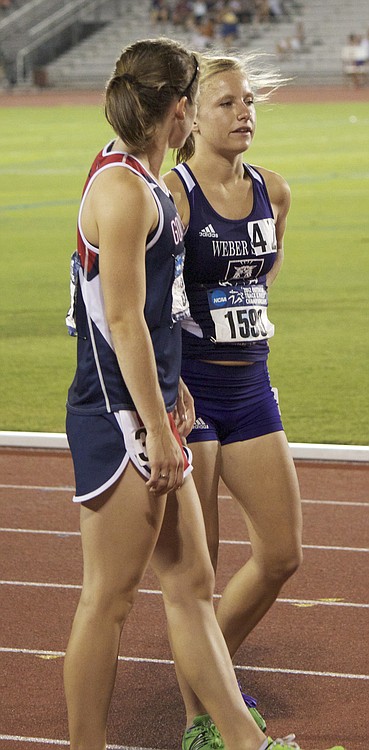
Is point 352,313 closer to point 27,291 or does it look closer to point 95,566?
point 27,291

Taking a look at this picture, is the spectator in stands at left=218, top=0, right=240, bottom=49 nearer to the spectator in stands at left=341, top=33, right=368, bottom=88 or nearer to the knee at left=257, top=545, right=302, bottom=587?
the spectator in stands at left=341, top=33, right=368, bottom=88

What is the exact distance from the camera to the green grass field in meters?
8.59

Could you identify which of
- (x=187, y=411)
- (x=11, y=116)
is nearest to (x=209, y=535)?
(x=187, y=411)

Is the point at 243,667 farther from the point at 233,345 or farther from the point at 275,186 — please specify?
the point at 275,186

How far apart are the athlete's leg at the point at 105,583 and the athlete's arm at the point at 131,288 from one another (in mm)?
83

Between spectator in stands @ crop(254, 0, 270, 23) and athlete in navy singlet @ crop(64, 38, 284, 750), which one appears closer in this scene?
athlete in navy singlet @ crop(64, 38, 284, 750)

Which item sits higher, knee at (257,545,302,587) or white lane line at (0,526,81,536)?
knee at (257,545,302,587)

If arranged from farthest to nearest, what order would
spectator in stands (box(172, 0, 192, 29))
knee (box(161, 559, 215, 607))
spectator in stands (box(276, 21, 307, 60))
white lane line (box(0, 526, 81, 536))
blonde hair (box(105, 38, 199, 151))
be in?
spectator in stands (box(172, 0, 192, 29))
spectator in stands (box(276, 21, 307, 60))
white lane line (box(0, 526, 81, 536))
knee (box(161, 559, 215, 607))
blonde hair (box(105, 38, 199, 151))

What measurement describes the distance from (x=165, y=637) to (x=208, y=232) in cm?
148

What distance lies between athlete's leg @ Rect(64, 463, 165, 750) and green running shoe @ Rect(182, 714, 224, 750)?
0.40m

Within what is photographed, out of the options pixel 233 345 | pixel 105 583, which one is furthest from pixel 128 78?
pixel 105 583

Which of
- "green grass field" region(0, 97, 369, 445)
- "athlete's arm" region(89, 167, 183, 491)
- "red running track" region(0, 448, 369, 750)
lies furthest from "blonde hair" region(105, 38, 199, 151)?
"green grass field" region(0, 97, 369, 445)

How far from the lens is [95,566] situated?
3.19 m

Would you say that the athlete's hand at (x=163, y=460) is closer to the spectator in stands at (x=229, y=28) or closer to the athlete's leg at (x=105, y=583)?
the athlete's leg at (x=105, y=583)
